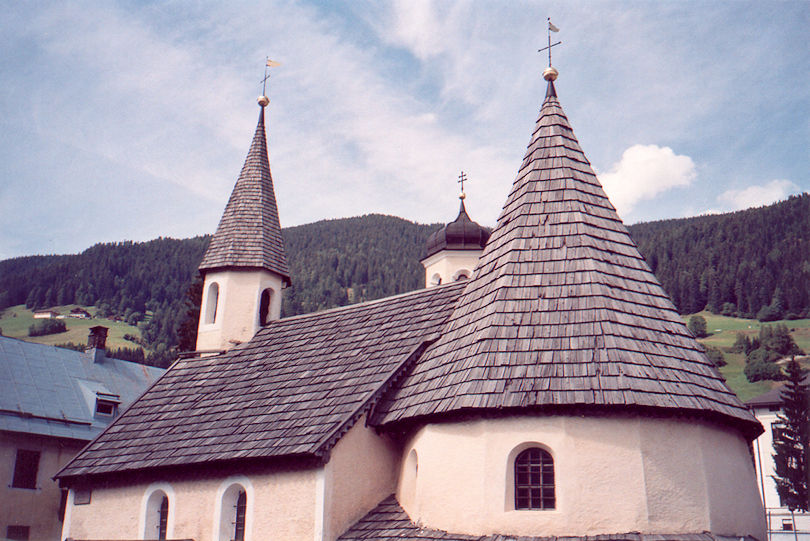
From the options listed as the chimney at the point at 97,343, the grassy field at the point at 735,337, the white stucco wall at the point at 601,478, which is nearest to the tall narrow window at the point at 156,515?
the white stucco wall at the point at 601,478

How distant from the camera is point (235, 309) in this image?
22.8 m

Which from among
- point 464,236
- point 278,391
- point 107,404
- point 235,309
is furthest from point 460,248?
point 107,404

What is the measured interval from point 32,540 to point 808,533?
2629 centimetres

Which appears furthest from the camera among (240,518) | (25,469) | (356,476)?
(25,469)

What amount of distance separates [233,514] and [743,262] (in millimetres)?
92660

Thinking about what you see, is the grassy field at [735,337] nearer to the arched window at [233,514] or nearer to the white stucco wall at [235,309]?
the white stucco wall at [235,309]

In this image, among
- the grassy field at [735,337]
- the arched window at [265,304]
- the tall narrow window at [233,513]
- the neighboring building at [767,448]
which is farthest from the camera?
the grassy field at [735,337]

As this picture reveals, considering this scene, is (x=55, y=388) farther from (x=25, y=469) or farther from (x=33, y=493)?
(x=33, y=493)

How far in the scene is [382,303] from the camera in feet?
63.7

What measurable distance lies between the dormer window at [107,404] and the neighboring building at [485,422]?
39.1 feet

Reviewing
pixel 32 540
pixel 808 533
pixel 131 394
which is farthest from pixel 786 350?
pixel 32 540

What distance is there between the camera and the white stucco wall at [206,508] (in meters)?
14.3

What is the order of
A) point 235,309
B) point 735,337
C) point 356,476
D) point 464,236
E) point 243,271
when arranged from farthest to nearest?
point 735,337 → point 464,236 → point 243,271 → point 235,309 → point 356,476

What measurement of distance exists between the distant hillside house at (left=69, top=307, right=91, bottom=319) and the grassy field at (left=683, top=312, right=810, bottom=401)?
63510mm
